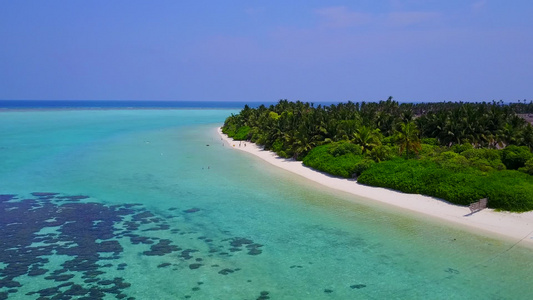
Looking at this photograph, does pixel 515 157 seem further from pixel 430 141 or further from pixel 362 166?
pixel 430 141

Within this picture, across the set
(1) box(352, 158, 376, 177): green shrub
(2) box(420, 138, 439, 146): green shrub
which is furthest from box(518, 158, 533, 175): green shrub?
(2) box(420, 138, 439, 146): green shrub

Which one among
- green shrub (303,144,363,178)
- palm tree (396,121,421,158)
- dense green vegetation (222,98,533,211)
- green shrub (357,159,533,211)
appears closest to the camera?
green shrub (357,159,533,211)

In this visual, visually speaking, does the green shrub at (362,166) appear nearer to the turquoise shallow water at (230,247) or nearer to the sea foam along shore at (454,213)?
the sea foam along shore at (454,213)

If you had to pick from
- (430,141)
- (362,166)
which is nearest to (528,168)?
(362,166)

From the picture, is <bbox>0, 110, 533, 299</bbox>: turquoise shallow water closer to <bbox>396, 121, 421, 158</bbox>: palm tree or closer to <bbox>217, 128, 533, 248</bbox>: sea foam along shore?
<bbox>217, 128, 533, 248</bbox>: sea foam along shore

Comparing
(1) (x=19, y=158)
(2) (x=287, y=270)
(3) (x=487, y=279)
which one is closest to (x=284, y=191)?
(2) (x=287, y=270)

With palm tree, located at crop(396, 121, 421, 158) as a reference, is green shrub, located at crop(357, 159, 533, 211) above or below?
below

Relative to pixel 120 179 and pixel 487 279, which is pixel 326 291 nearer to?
pixel 487 279
